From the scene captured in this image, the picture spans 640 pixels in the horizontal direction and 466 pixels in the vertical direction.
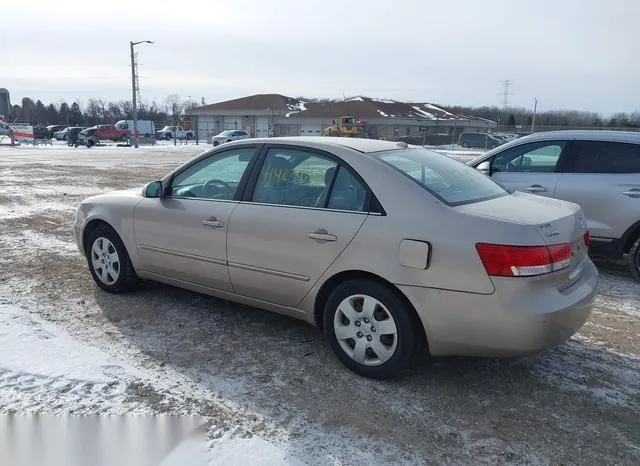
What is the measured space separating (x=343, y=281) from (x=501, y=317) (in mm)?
1078

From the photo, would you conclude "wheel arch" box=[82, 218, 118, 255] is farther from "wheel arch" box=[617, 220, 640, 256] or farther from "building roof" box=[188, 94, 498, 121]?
"building roof" box=[188, 94, 498, 121]

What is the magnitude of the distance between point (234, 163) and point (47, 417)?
7.68ft

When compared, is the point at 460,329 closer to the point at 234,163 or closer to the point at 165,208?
the point at 234,163

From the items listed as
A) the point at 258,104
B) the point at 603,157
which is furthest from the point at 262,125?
the point at 603,157

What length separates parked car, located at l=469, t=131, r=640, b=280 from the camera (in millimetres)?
6133

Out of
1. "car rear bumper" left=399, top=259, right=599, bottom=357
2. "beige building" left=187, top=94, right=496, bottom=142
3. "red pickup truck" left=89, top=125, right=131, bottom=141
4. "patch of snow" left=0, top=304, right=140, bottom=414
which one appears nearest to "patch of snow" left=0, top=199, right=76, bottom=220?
"patch of snow" left=0, top=304, right=140, bottom=414

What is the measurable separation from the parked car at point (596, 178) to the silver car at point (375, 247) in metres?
2.57

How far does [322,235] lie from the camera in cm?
375

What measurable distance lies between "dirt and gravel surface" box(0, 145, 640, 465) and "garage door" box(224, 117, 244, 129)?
68190mm

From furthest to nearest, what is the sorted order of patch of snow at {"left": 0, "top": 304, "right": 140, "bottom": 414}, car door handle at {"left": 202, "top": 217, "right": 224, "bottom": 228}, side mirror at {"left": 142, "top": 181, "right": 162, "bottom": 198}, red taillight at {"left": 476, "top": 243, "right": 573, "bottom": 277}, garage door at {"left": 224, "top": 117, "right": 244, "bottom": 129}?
garage door at {"left": 224, "top": 117, "right": 244, "bottom": 129} < side mirror at {"left": 142, "top": 181, "right": 162, "bottom": 198} < car door handle at {"left": 202, "top": 217, "right": 224, "bottom": 228} < patch of snow at {"left": 0, "top": 304, "right": 140, "bottom": 414} < red taillight at {"left": 476, "top": 243, "right": 573, "bottom": 277}

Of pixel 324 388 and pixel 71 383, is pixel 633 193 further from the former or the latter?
pixel 71 383

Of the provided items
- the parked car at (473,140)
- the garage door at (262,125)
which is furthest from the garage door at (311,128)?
the parked car at (473,140)

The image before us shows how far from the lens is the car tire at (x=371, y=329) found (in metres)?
3.49

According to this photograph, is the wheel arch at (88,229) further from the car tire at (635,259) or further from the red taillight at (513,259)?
the car tire at (635,259)
